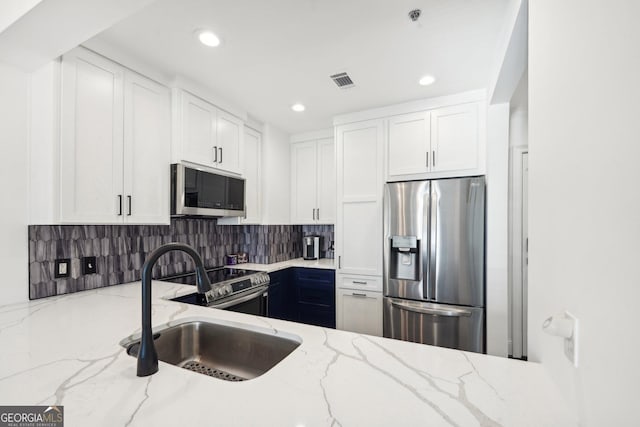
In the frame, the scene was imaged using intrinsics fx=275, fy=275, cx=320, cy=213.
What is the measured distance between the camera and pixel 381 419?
0.61 meters

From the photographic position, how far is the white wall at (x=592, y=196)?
0.41 metres

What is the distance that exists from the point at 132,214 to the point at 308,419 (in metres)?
1.82

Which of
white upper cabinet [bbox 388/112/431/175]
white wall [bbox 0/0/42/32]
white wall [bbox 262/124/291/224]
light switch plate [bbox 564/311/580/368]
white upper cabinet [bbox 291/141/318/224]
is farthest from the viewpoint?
white upper cabinet [bbox 291/141/318/224]

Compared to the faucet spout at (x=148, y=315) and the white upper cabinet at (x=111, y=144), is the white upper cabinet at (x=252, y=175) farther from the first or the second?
the faucet spout at (x=148, y=315)

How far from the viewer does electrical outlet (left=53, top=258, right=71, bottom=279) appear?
1.68 meters

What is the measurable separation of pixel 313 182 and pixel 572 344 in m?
2.95

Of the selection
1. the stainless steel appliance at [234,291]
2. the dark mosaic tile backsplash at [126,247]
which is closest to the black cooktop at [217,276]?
the stainless steel appliance at [234,291]

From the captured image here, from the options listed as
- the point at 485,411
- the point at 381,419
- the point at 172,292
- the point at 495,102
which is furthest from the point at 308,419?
the point at 495,102

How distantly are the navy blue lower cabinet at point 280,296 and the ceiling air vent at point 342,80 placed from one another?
73.0 inches

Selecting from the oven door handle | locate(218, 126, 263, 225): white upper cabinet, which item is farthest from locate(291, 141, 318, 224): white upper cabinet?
the oven door handle

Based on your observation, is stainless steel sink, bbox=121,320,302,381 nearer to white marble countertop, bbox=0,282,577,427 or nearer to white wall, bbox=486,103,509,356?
white marble countertop, bbox=0,282,577,427

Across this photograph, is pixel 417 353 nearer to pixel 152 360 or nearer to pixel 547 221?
pixel 547 221

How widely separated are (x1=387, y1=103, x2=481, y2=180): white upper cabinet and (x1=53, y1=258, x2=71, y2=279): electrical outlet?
2.53m

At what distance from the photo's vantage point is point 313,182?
3.40 metres
